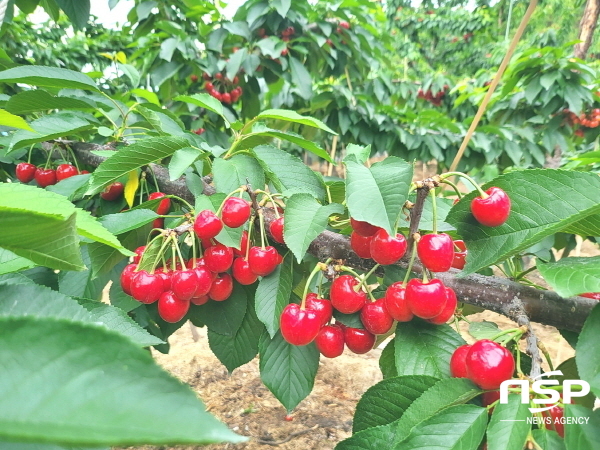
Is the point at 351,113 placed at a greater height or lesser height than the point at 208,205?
lesser

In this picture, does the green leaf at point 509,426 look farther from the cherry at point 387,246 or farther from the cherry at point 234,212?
the cherry at point 234,212

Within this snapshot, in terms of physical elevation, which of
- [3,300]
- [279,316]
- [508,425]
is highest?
[3,300]

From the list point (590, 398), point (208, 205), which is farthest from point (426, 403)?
point (208, 205)

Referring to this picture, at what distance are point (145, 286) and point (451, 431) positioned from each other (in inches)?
21.9

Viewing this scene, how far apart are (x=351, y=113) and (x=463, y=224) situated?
2.66 metres

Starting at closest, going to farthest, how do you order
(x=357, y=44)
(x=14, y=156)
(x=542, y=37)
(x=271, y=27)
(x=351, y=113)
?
(x=14, y=156)
(x=271, y=27)
(x=357, y=44)
(x=351, y=113)
(x=542, y=37)

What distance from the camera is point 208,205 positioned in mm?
836

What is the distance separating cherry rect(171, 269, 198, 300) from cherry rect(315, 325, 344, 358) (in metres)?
0.25

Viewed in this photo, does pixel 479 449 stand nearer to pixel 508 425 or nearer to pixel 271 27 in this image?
pixel 508 425

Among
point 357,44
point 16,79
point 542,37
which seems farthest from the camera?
point 542,37

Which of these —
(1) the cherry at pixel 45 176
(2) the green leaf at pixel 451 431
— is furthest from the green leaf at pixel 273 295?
(1) the cherry at pixel 45 176

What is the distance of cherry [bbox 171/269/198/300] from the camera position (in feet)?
2.49

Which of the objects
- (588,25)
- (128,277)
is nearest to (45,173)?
(128,277)

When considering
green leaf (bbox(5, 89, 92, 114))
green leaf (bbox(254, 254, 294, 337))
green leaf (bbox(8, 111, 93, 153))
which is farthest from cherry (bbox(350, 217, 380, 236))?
green leaf (bbox(5, 89, 92, 114))
